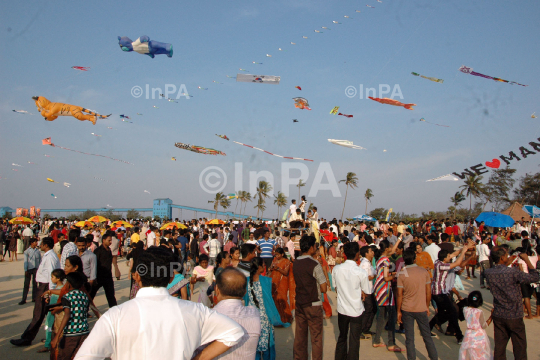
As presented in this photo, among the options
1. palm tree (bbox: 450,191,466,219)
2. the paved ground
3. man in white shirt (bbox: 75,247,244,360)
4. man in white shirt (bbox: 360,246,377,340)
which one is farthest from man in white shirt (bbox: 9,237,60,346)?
palm tree (bbox: 450,191,466,219)

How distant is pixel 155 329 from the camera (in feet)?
6.30

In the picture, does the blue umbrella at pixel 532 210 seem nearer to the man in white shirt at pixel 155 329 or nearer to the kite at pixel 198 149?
the kite at pixel 198 149

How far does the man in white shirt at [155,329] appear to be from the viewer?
186 centimetres

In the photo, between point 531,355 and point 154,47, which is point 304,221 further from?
point 531,355

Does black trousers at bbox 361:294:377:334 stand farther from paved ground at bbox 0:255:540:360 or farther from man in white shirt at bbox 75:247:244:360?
man in white shirt at bbox 75:247:244:360

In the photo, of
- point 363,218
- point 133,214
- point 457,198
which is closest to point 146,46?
point 363,218

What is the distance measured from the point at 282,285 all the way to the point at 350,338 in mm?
2377

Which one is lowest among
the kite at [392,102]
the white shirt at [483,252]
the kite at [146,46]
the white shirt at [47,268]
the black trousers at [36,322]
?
the black trousers at [36,322]

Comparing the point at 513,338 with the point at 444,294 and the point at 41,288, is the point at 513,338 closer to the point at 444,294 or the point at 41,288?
the point at 444,294

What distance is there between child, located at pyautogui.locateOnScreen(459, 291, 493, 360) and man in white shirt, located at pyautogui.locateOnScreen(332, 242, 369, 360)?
131cm

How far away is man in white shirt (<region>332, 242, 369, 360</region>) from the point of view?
17.1 feet

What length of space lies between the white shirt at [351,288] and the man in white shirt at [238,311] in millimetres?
2455

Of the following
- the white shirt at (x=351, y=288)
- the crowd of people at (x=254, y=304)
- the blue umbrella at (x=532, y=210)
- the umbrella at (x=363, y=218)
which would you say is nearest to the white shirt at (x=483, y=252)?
the crowd of people at (x=254, y=304)

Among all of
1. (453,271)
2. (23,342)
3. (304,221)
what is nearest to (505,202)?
(304,221)
